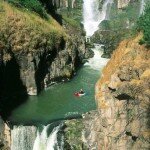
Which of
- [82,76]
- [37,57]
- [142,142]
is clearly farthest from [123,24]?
[142,142]

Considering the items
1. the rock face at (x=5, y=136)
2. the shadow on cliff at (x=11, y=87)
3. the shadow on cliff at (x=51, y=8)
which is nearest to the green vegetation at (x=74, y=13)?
the shadow on cliff at (x=51, y=8)

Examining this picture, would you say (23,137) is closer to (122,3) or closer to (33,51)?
(33,51)

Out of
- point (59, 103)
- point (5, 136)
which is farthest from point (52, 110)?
point (5, 136)

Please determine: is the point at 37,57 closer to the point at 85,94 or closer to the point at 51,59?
the point at 51,59

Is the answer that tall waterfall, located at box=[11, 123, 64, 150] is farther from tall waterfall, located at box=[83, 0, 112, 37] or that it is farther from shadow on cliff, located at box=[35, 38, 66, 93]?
tall waterfall, located at box=[83, 0, 112, 37]

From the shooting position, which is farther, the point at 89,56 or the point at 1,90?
the point at 89,56

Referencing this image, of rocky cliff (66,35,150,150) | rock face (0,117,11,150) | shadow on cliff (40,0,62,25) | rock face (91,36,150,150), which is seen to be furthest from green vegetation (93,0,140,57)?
rock face (91,36,150,150)

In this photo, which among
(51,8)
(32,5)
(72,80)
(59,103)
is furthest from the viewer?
(51,8)
